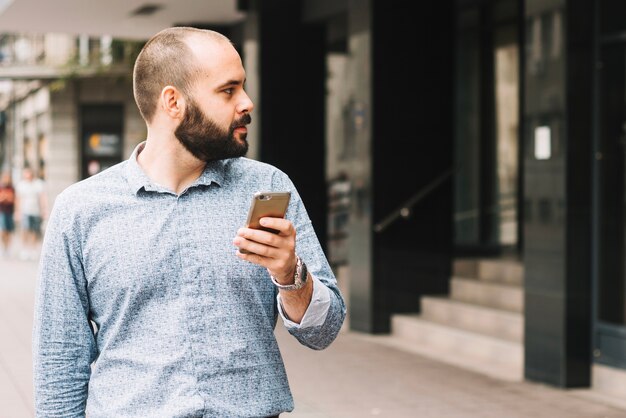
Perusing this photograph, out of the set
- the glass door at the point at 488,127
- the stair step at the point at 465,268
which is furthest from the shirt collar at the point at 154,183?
the glass door at the point at 488,127

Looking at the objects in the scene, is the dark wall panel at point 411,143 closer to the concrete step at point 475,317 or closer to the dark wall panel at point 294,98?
the concrete step at point 475,317

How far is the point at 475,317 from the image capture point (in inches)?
413

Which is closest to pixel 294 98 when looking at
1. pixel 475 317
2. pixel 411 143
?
pixel 411 143

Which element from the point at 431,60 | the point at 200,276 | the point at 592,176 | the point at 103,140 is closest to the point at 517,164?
the point at 431,60

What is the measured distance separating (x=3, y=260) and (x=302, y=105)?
1025 centimetres

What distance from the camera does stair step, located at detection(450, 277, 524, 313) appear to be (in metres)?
10.4

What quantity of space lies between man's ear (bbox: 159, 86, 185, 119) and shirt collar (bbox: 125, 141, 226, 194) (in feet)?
0.49

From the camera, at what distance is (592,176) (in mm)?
8312

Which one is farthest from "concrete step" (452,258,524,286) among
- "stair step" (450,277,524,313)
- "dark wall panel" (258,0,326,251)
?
"dark wall panel" (258,0,326,251)

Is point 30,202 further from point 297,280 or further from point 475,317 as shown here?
point 297,280

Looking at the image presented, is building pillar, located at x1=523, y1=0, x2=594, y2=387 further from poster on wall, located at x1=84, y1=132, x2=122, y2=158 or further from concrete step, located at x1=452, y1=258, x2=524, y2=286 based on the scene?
poster on wall, located at x1=84, y1=132, x2=122, y2=158

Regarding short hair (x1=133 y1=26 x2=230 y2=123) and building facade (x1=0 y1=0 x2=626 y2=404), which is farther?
building facade (x1=0 y1=0 x2=626 y2=404)

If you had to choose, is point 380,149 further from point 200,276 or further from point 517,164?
point 200,276

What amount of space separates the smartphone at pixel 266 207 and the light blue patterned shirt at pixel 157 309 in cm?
26
